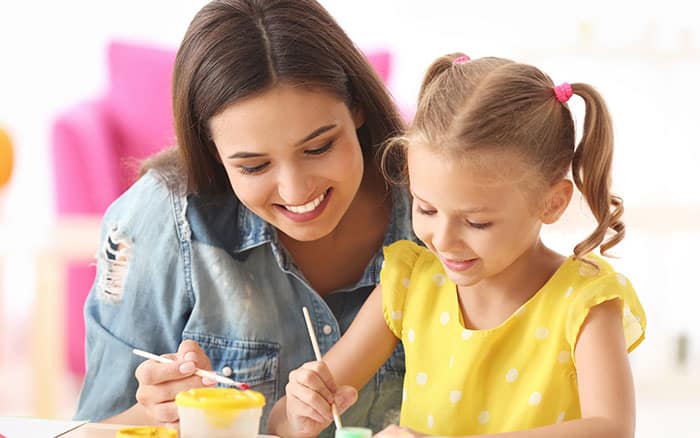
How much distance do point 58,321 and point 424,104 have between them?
2419 millimetres

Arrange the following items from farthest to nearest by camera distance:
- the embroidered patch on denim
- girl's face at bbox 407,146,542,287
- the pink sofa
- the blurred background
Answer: the blurred background, the pink sofa, the embroidered patch on denim, girl's face at bbox 407,146,542,287

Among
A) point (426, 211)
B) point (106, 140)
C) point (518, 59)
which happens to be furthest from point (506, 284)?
point (518, 59)

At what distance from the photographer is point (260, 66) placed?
152 centimetres

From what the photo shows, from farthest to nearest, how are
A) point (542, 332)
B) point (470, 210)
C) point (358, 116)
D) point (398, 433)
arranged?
point (358, 116), point (542, 332), point (470, 210), point (398, 433)

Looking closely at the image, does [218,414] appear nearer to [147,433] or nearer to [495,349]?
[147,433]

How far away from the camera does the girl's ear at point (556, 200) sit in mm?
1304

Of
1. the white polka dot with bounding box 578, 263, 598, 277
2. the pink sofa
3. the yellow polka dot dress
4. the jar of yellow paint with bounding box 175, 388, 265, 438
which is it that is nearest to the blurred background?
the pink sofa

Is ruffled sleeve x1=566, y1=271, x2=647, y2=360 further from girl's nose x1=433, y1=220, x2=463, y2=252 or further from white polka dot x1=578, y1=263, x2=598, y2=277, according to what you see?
girl's nose x1=433, y1=220, x2=463, y2=252

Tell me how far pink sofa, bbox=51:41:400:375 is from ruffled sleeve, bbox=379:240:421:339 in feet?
6.99

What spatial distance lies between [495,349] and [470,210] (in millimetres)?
226

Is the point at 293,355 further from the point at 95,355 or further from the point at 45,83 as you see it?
the point at 45,83

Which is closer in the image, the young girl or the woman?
the young girl

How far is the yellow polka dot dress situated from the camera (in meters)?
1.33

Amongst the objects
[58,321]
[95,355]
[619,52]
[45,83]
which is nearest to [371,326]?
[95,355]
